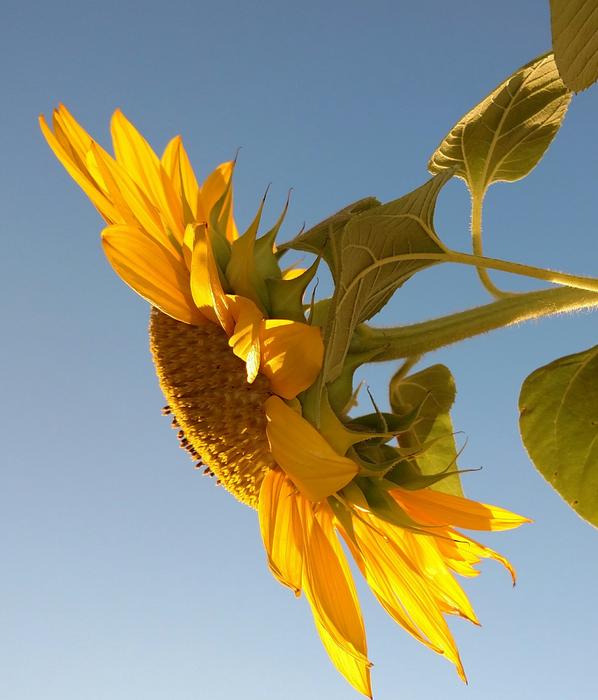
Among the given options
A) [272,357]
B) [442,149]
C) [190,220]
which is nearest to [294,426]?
[272,357]

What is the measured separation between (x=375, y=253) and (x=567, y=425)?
402 millimetres

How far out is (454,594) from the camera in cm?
134

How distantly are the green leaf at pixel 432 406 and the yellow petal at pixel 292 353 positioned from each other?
0.92 ft

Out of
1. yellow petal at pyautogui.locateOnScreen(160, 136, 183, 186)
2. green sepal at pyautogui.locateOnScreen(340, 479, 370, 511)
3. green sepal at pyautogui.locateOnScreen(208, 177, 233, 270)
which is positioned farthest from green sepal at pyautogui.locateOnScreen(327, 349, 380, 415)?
yellow petal at pyautogui.locateOnScreen(160, 136, 183, 186)

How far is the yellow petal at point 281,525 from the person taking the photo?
→ 1.23 metres

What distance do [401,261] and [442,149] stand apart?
405 millimetres

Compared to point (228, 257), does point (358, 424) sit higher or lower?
lower

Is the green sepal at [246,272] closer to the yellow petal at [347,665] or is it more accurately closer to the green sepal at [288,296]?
the green sepal at [288,296]

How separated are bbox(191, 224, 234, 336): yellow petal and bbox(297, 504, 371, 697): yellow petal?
0.99 ft

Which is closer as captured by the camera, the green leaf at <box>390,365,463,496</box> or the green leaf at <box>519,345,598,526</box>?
the green leaf at <box>519,345,598,526</box>

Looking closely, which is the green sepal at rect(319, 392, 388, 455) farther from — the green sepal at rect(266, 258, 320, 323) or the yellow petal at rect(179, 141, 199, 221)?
the yellow petal at rect(179, 141, 199, 221)

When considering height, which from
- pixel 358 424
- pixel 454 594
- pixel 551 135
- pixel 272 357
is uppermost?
pixel 551 135

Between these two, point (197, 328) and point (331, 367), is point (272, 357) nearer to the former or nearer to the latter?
point (331, 367)

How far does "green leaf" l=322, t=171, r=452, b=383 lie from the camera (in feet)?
3.13
